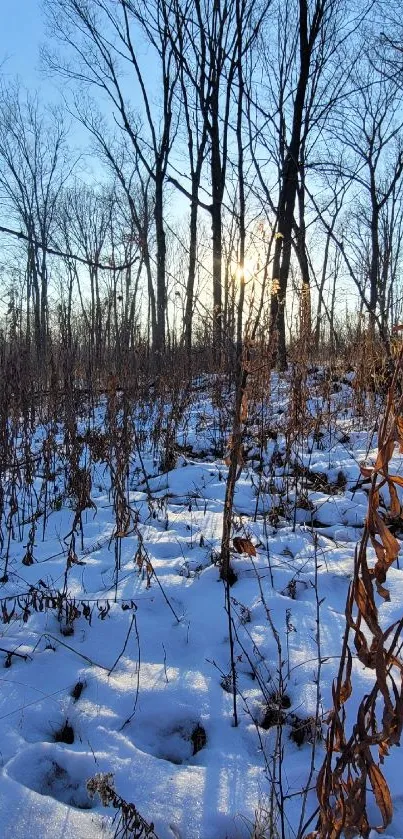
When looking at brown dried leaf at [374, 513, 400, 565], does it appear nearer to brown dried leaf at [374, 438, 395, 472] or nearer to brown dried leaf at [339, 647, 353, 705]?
brown dried leaf at [374, 438, 395, 472]

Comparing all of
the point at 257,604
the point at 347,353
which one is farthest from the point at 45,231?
the point at 257,604

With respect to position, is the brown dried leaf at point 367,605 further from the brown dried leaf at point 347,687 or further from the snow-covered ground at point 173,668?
the snow-covered ground at point 173,668

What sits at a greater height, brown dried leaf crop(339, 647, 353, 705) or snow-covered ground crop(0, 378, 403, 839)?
brown dried leaf crop(339, 647, 353, 705)

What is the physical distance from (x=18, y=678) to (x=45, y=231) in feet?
82.6

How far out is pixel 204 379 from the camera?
9109 millimetres

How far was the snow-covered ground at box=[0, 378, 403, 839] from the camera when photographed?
1.38 metres

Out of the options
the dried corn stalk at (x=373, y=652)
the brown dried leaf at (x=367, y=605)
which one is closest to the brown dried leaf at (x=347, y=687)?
the dried corn stalk at (x=373, y=652)

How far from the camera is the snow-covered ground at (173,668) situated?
138 centimetres

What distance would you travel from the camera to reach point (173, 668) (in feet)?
6.26

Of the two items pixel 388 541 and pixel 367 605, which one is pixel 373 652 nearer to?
pixel 367 605

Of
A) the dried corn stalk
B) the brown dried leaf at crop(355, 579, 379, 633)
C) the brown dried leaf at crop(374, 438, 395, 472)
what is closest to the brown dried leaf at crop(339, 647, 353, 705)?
the dried corn stalk

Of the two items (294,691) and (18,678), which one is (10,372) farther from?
(294,691)

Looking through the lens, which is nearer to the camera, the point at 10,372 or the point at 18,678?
the point at 18,678

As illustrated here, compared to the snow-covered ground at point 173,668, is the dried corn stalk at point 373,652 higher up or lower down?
higher up
